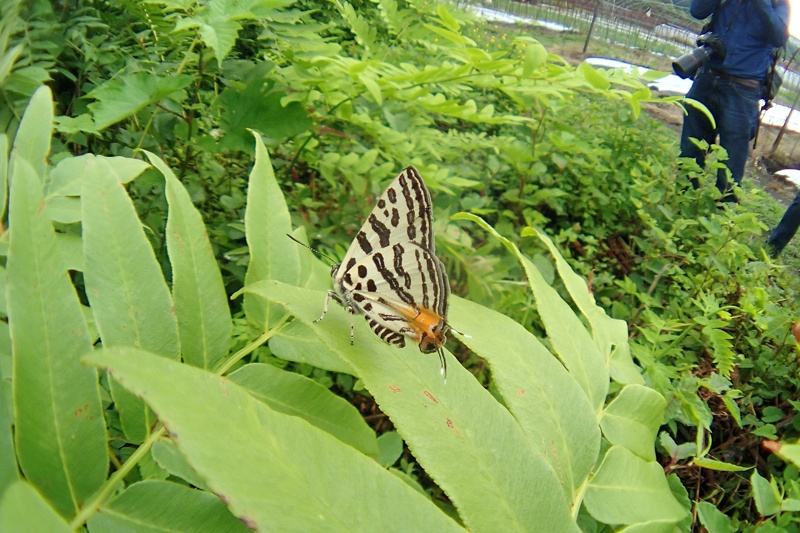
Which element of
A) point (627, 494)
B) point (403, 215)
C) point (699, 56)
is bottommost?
point (627, 494)

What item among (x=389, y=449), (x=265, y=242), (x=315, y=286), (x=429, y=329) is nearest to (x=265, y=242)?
(x=265, y=242)

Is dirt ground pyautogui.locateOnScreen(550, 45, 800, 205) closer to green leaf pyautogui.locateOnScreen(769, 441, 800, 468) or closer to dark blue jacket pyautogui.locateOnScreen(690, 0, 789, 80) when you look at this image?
dark blue jacket pyautogui.locateOnScreen(690, 0, 789, 80)

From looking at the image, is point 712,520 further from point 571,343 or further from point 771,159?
point 771,159

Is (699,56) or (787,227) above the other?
(699,56)

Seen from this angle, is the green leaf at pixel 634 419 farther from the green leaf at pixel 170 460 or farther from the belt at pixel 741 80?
the belt at pixel 741 80

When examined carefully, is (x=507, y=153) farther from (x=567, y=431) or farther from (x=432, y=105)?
(x=567, y=431)

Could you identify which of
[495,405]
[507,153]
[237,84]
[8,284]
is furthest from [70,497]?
[507,153]
